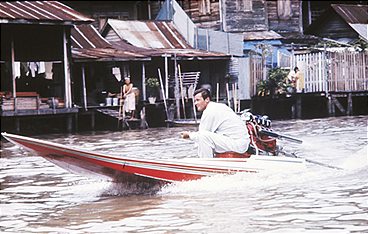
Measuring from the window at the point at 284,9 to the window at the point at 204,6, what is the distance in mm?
2986

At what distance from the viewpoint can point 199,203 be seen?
992 centimetres

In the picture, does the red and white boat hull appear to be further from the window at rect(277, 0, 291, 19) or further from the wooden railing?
the window at rect(277, 0, 291, 19)

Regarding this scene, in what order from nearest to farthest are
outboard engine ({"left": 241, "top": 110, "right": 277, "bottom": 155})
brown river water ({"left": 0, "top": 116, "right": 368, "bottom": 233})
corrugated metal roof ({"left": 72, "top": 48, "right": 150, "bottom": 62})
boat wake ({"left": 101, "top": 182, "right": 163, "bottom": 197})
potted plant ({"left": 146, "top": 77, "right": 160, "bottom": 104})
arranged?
brown river water ({"left": 0, "top": 116, "right": 368, "bottom": 233}) < boat wake ({"left": 101, "top": 182, "right": 163, "bottom": 197}) < outboard engine ({"left": 241, "top": 110, "right": 277, "bottom": 155}) < corrugated metal roof ({"left": 72, "top": 48, "right": 150, "bottom": 62}) < potted plant ({"left": 146, "top": 77, "right": 160, "bottom": 104})

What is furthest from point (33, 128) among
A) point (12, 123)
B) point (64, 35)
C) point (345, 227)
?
point (345, 227)

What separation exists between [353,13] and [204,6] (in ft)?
19.5

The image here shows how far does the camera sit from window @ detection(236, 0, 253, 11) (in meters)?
34.0

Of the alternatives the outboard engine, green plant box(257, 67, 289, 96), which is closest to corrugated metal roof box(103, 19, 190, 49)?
green plant box(257, 67, 289, 96)

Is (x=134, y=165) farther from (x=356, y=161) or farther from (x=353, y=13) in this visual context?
(x=353, y=13)

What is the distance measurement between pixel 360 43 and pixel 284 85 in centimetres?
348

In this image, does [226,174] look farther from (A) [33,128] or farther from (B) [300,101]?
(B) [300,101]

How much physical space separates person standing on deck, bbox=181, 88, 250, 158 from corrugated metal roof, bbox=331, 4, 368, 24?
22.6 metres

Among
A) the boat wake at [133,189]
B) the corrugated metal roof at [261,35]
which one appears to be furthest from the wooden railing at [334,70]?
the boat wake at [133,189]

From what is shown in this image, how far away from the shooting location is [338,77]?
1174 inches

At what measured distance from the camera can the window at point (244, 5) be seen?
1339 inches
